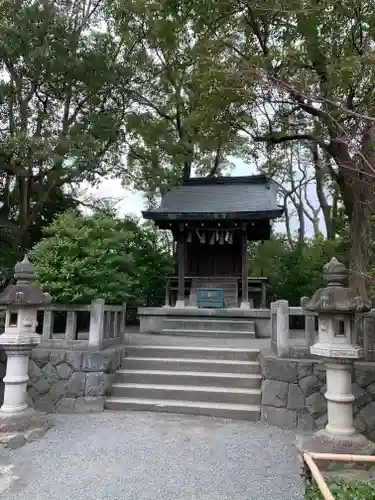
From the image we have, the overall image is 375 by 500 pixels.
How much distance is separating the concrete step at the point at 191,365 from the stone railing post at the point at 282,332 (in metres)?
0.70

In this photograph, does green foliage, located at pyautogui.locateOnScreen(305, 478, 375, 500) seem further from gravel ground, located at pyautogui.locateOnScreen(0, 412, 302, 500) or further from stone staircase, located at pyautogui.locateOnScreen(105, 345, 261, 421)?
stone staircase, located at pyautogui.locateOnScreen(105, 345, 261, 421)

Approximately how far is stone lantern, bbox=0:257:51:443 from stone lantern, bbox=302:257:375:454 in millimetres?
3624

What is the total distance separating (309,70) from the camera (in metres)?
7.62

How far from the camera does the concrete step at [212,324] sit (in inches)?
401

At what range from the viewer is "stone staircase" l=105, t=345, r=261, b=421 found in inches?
220

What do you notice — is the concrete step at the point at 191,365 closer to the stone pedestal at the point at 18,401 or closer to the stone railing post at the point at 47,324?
the stone railing post at the point at 47,324

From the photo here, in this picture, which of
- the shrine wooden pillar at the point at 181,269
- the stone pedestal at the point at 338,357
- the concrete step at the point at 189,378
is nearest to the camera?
the stone pedestal at the point at 338,357

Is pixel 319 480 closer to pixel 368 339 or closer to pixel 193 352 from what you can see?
pixel 368 339

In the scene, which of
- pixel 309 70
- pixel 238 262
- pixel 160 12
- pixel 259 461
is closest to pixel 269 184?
pixel 238 262

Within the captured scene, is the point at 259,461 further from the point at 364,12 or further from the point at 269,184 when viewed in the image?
the point at 269,184

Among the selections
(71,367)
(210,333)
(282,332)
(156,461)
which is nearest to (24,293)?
(71,367)

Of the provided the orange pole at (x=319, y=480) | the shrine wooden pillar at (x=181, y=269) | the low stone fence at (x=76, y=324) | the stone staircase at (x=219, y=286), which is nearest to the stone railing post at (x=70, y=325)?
the low stone fence at (x=76, y=324)

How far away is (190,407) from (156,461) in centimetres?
163

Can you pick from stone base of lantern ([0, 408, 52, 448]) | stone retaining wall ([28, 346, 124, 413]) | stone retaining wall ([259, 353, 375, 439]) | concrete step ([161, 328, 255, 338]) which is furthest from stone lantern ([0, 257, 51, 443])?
concrete step ([161, 328, 255, 338])
